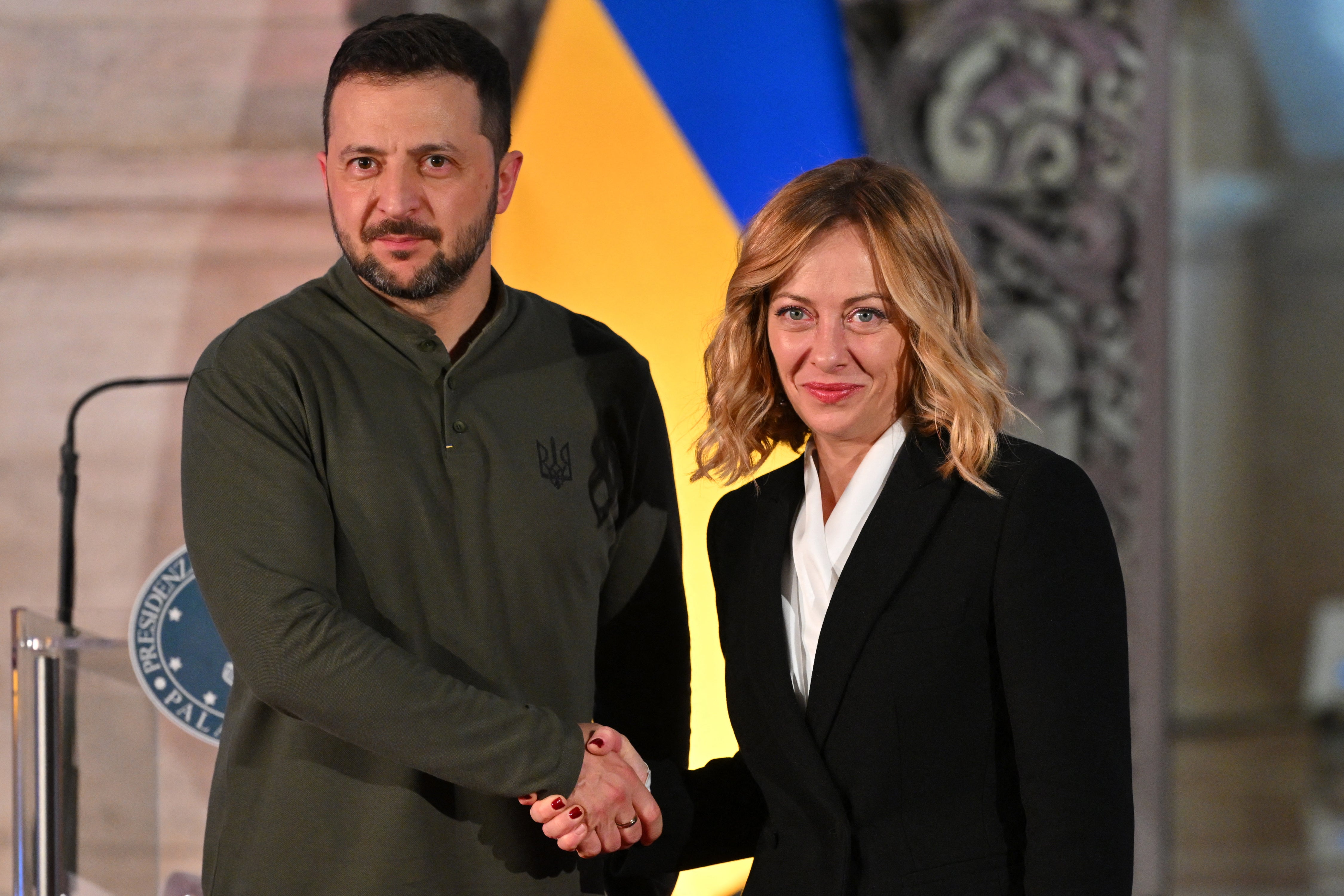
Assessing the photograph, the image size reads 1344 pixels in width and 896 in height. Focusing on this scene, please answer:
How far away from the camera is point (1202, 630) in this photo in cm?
716

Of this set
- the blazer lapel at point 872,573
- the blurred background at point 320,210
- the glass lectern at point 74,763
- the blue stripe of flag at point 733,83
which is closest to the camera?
the blazer lapel at point 872,573

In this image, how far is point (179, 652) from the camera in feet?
8.18

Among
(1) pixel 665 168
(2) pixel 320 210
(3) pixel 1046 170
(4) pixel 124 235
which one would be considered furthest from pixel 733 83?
(4) pixel 124 235

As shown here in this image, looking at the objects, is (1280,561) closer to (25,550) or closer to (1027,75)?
(1027,75)

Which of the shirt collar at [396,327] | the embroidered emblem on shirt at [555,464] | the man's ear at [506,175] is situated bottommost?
the embroidered emblem on shirt at [555,464]

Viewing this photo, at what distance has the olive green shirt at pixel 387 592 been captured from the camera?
5.38 feet

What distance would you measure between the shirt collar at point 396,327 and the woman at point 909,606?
0.38 metres

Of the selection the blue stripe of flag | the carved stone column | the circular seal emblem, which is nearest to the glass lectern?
the circular seal emblem

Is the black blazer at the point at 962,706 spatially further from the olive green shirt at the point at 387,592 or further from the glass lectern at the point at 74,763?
the glass lectern at the point at 74,763

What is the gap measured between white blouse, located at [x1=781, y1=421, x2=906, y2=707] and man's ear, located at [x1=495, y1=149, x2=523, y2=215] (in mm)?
600

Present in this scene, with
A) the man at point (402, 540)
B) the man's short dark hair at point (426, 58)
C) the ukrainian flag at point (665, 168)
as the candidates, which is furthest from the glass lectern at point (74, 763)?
the ukrainian flag at point (665, 168)

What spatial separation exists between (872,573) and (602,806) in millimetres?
470

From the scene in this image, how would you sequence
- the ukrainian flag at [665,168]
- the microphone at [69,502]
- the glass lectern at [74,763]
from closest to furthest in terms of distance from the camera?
the glass lectern at [74,763], the microphone at [69,502], the ukrainian flag at [665,168]

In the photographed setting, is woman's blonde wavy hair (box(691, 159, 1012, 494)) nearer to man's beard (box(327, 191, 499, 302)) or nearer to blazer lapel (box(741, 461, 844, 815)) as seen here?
blazer lapel (box(741, 461, 844, 815))
